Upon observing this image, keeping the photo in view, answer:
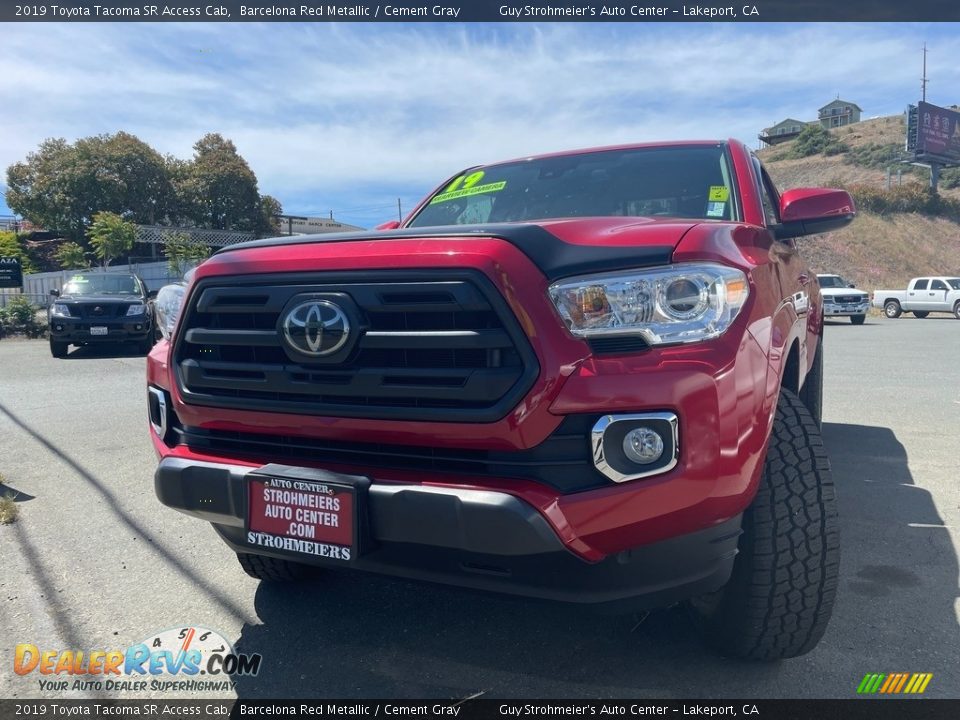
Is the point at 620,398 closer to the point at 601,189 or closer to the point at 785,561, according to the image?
the point at 785,561

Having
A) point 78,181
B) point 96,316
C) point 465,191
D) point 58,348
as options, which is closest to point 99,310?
point 96,316

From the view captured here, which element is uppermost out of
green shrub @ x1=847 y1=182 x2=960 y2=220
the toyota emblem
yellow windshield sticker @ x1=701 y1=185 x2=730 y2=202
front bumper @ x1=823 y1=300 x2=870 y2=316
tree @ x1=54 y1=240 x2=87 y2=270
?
green shrub @ x1=847 y1=182 x2=960 y2=220

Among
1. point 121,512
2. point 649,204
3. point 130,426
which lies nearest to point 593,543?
point 649,204

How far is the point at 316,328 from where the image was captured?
2129mm

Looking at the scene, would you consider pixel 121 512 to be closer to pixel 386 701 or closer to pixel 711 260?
pixel 386 701

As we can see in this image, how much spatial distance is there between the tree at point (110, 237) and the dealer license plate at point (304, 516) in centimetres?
3961

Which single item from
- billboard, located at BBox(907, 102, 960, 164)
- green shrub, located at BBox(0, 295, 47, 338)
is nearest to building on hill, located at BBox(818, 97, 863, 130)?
billboard, located at BBox(907, 102, 960, 164)

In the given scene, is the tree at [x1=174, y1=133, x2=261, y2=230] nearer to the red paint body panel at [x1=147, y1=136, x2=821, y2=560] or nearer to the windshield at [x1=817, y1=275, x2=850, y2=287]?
the windshield at [x1=817, y1=275, x2=850, y2=287]

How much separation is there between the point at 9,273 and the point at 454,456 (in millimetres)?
17477

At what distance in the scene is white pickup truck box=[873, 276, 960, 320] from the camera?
1021 inches

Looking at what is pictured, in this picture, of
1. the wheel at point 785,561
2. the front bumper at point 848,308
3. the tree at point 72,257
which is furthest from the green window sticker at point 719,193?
the tree at point 72,257

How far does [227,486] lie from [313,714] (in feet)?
2.36

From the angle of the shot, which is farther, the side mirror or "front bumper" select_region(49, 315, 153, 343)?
"front bumper" select_region(49, 315, 153, 343)

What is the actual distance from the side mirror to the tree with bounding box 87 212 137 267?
3960 centimetres
